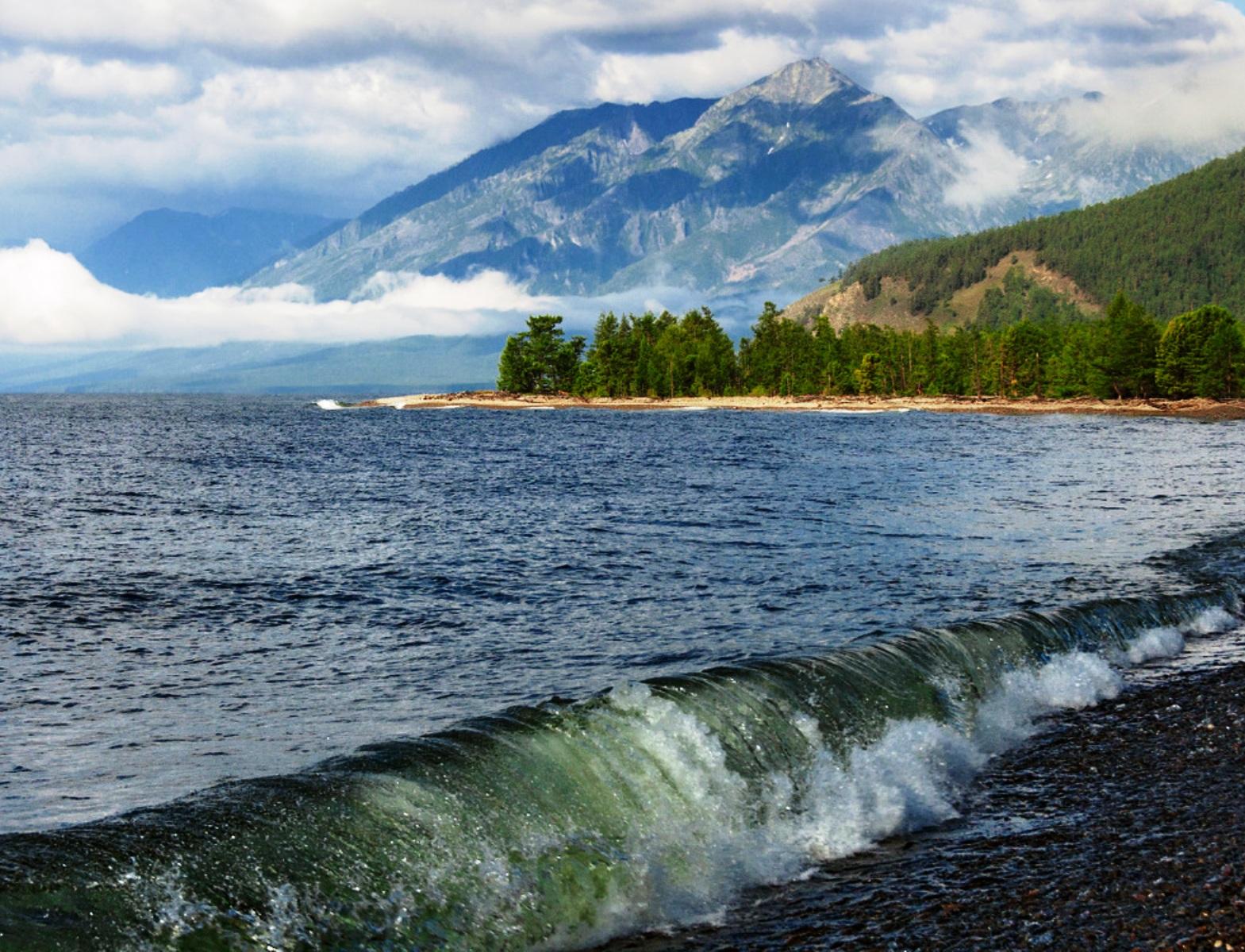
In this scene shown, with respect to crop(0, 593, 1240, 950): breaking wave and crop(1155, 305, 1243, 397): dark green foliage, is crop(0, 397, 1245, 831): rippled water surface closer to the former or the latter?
crop(0, 593, 1240, 950): breaking wave

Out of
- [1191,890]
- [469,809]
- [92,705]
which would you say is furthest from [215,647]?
[1191,890]

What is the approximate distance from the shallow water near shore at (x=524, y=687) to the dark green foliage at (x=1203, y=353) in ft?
468

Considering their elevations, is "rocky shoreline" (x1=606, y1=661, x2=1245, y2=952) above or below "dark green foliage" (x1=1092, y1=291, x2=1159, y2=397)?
below

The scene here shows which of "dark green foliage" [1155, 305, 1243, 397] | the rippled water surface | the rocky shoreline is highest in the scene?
"dark green foliage" [1155, 305, 1243, 397]

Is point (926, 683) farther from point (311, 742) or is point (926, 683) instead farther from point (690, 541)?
point (690, 541)

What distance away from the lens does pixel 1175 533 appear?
42.9m

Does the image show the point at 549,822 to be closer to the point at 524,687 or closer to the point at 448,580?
the point at 524,687

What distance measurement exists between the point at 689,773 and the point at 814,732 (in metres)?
2.95

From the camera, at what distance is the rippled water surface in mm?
20156

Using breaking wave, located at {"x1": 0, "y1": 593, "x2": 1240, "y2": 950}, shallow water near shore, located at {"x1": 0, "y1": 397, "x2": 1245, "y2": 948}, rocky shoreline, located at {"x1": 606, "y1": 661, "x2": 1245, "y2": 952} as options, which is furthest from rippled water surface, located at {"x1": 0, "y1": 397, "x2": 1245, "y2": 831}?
rocky shoreline, located at {"x1": 606, "y1": 661, "x2": 1245, "y2": 952}

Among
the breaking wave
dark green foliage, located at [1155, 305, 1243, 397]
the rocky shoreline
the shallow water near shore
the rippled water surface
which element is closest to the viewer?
the breaking wave

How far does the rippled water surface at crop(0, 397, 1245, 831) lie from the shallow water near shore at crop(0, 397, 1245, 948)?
0.17 metres

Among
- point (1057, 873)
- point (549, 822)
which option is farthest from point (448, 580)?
point (1057, 873)

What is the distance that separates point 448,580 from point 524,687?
13.9m
